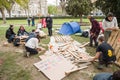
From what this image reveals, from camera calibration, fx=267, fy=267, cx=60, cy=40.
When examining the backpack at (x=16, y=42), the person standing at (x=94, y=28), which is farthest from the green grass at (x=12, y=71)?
the person standing at (x=94, y=28)

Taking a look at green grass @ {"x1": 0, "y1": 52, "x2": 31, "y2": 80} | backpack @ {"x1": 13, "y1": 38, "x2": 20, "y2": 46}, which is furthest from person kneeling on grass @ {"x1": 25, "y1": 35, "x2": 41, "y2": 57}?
backpack @ {"x1": 13, "y1": 38, "x2": 20, "y2": 46}

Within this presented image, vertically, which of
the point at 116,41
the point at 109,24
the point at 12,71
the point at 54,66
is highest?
the point at 109,24

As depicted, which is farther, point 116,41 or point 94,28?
point 94,28

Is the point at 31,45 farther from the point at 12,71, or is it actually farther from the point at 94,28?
the point at 94,28

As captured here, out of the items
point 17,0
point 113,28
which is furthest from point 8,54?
point 113,28

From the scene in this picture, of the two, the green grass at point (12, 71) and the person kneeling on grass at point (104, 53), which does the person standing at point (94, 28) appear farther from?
the green grass at point (12, 71)

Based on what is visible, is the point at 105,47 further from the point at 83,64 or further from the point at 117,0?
the point at 117,0

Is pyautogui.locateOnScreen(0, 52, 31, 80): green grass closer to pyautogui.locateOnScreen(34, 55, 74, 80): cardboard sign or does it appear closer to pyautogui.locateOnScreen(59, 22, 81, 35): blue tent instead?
pyautogui.locateOnScreen(34, 55, 74, 80): cardboard sign

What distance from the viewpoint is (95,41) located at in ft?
44.9

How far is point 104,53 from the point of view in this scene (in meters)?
9.79

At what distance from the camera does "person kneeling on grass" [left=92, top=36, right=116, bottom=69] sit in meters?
9.67

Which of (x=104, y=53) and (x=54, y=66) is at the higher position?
(x=104, y=53)

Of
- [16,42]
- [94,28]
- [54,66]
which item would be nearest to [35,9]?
[16,42]

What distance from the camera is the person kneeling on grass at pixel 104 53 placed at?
9.67 m
